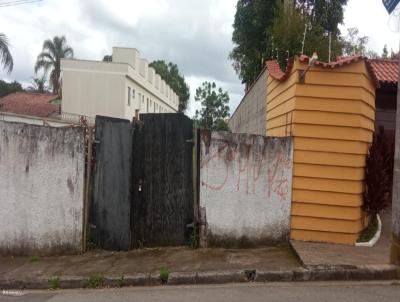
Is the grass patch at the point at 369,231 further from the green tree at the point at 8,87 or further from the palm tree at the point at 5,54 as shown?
the green tree at the point at 8,87

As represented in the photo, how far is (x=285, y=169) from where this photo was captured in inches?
318

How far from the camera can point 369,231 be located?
8.61 metres

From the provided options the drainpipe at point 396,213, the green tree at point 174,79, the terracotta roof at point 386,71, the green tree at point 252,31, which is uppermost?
the green tree at point 174,79

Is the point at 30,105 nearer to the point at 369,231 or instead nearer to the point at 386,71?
the point at 386,71

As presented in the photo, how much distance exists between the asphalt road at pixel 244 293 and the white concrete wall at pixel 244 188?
1.59 m

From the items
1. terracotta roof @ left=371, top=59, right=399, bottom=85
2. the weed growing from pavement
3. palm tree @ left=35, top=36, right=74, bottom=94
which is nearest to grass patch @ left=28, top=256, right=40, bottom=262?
the weed growing from pavement

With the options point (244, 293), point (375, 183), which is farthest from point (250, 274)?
point (375, 183)

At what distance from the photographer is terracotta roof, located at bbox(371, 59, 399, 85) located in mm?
11430

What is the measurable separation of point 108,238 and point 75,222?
59cm

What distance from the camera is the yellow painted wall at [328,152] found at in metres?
7.93

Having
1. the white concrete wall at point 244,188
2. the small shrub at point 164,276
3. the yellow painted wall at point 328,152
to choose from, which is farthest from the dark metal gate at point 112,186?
the yellow painted wall at point 328,152

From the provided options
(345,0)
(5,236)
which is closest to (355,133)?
(5,236)

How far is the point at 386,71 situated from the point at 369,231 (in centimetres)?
522

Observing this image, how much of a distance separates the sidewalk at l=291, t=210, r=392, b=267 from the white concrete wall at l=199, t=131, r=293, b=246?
22.9 inches
